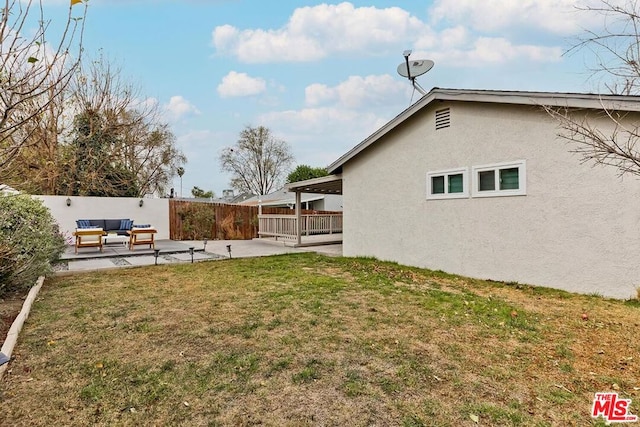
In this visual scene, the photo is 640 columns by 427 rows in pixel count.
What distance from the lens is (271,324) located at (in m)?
4.45

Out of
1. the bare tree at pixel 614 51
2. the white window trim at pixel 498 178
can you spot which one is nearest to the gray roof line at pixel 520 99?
Answer: the bare tree at pixel 614 51

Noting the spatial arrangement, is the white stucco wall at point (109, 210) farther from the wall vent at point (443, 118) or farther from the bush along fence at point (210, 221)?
the wall vent at point (443, 118)

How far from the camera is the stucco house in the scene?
18.9ft

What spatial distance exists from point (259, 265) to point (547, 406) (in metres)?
7.42

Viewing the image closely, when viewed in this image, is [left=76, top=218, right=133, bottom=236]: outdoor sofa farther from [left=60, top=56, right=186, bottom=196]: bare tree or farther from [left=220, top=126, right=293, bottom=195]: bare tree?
[left=220, top=126, right=293, bottom=195]: bare tree

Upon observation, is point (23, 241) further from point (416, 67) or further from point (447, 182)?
point (416, 67)

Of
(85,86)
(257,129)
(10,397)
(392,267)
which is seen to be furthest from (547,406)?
(257,129)

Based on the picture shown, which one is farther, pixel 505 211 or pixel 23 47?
pixel 505 211

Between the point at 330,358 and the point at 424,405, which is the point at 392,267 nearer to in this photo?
the point at 330,358

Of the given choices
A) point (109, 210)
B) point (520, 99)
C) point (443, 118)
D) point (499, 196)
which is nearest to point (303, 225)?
point (443, 118)

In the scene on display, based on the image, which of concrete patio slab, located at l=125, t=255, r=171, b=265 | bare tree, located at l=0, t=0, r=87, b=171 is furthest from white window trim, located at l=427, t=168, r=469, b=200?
concrete patio slab, located at l=125, t=255, r=171, b=265

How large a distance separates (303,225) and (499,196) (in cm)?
854

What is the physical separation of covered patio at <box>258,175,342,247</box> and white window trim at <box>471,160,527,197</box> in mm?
6139

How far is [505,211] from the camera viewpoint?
7016 mm
